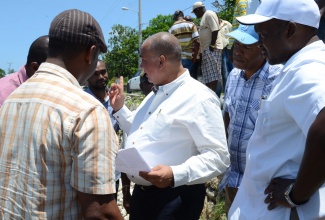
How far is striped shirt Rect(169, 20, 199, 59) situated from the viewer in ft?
24.1

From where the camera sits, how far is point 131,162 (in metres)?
2.71

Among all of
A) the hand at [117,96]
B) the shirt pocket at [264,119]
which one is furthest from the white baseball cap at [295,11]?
the hand at [117,96]

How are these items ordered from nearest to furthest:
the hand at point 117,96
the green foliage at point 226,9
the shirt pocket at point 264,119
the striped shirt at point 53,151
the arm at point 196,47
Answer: the striped shirt at point 53,151, the shirt pocket at point 264,119, the hand at point 117,96, the arm at point 196,47, the green foliage at point 226,9

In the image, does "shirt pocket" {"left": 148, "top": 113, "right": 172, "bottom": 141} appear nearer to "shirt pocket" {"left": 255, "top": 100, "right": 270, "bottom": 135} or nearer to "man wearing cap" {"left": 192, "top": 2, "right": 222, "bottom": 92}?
"shirt pocket" {"left": 255, "top": 100, "right": 270, "bottom": 135}

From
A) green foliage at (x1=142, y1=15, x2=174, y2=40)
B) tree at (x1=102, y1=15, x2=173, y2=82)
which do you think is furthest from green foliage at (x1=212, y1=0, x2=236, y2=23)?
green foliage at (x1=142, y1=15, x2=174, y2=40)

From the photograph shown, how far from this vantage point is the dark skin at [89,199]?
1706 millimetres

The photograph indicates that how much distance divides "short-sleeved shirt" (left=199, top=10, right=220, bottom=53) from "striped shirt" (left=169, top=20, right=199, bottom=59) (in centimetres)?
25

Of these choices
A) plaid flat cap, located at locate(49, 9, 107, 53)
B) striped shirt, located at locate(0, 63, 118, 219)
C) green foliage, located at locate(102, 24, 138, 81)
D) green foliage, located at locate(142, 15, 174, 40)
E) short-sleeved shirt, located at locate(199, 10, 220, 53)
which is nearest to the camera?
striped shirt, located at locate(0, 63, 118, 219)

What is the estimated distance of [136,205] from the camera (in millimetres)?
3084

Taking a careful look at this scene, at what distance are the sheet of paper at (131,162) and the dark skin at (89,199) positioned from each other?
76cm

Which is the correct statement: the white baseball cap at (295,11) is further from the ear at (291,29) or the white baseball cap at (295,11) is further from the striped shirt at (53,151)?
the striped shirt at (53,151)

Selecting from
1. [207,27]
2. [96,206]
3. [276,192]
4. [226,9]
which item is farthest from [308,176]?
[226,9]

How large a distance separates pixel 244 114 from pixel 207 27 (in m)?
4.00

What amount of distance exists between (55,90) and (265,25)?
1049 millimetres
